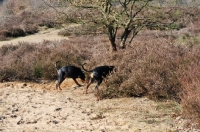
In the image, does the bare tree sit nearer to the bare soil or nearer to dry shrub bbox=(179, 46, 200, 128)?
the bare soil

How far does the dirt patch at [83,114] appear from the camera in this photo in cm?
695

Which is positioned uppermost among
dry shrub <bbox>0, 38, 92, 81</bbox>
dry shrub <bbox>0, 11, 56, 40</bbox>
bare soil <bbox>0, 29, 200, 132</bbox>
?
dry shrub <bbox>0, 11, 56, 40</bbox>

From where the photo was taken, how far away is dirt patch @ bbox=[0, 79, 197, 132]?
22.8ft

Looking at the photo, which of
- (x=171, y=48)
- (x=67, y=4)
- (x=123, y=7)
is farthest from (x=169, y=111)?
(x=67, y=4)

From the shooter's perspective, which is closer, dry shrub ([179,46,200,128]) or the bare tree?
dry shrub ([179,46,200,128])

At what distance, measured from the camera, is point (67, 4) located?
40.4 ft

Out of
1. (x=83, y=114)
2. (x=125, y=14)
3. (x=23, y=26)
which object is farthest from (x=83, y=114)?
(x=23, y=26)

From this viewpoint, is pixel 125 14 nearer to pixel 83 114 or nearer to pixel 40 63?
pixel 40 63

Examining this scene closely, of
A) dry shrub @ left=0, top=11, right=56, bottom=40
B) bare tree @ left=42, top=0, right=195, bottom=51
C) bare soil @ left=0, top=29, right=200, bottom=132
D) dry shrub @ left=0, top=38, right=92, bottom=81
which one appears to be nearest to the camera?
bare soil @ left=0, top=29, right=200, bottom=132

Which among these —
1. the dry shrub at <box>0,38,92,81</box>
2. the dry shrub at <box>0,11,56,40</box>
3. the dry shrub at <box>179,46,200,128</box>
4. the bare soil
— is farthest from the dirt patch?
the dry shrub at <box>0,11,56,40</box>

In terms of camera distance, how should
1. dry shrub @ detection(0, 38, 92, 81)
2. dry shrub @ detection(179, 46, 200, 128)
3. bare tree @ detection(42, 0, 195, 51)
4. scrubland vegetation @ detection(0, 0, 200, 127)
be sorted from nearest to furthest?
dry shrub @ detection(179, 46, 200, 128)
scrubland vegetation @ detection(0, 0, 200, 127)
bare tree @ detection(42, 0, 195, 51)
dry shrub @ detection(0, 38, 92, 81)

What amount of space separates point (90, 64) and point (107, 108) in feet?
→ 13.1

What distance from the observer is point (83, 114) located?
7.93 metres

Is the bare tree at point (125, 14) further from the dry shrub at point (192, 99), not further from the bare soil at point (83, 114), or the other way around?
the dry shrub at point (192, 99)
